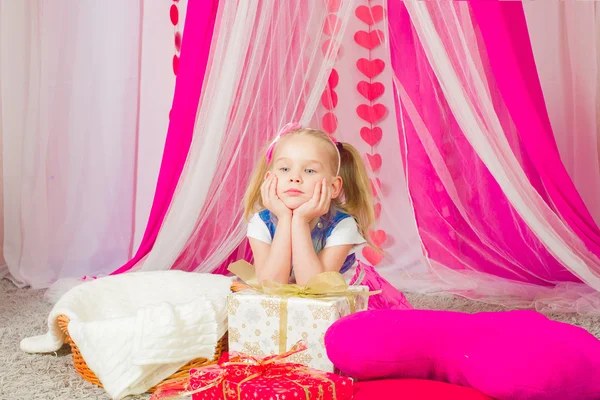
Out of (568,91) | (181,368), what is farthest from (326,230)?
(568,91)

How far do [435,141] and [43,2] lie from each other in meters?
1.84

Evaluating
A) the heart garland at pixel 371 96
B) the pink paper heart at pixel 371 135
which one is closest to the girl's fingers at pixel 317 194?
the heart garland at pixel 371 96

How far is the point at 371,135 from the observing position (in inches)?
123

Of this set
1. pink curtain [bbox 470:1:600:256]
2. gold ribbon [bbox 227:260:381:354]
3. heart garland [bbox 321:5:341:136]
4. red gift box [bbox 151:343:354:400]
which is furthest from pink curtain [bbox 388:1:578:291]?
red gift box [bbox 151:343:354:400]

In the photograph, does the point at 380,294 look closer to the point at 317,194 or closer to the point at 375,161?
the point at 317,194

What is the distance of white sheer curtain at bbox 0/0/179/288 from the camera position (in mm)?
3141

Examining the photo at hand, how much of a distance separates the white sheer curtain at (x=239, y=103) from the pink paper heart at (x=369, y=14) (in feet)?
1.16

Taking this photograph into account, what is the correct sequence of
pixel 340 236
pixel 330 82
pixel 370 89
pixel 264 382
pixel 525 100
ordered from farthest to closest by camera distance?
pixel 370 89 < pixel 330 82 < pixel 525 100 < pixel 340 236 < pixel 264 382

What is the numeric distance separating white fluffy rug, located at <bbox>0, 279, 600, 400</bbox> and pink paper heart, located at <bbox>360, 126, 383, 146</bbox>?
0.75 metres

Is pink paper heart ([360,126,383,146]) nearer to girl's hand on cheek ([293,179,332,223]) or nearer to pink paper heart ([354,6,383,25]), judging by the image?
pink paper heart ([354,6,383,25])

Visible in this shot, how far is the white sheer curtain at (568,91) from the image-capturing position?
2.79 m

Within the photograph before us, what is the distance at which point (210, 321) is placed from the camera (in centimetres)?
183

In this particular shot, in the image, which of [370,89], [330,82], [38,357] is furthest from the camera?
[370,89]

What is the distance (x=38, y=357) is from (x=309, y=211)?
91 cm
